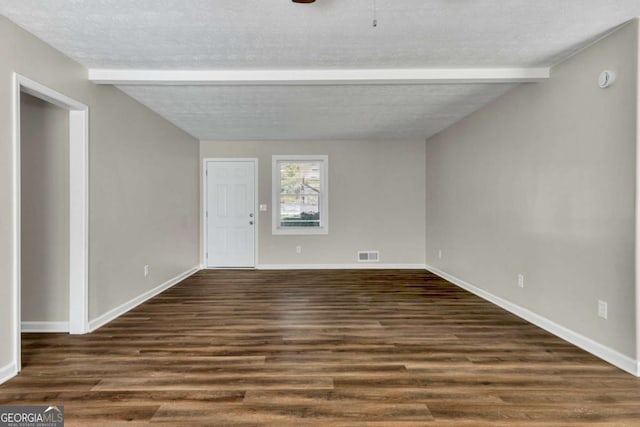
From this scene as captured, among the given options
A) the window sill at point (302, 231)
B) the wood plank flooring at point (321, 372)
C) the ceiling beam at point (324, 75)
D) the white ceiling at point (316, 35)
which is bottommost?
the wood plank flooring at point (321, 372)

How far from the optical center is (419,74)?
306cm

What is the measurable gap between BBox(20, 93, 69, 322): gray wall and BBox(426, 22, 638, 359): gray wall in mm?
4394

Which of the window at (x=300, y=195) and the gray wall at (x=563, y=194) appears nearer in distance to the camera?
the gray wall at (x=563, y=194)

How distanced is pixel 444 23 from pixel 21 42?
2.96 m

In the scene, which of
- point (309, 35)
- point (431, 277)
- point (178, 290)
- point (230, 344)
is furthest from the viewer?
point (431, 277)

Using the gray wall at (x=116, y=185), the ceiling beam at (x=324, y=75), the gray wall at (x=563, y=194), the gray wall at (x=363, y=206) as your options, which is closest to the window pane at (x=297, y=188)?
the gray wall at (x=363, y=206)

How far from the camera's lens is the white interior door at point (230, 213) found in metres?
6.16

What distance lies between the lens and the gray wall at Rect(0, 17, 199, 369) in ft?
7.30

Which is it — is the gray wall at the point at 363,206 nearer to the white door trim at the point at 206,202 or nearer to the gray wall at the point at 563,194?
the white door trim at the point at 206,202

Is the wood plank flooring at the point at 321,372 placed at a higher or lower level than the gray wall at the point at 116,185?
lower

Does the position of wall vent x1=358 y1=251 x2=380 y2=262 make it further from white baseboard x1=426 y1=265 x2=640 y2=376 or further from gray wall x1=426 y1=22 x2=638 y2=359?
white baseboard x1=426 y1=265 x2=640 y2=376

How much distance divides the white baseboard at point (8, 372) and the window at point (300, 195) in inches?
165

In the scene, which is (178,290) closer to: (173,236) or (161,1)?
(173,236)

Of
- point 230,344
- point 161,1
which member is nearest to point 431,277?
point 230,344
